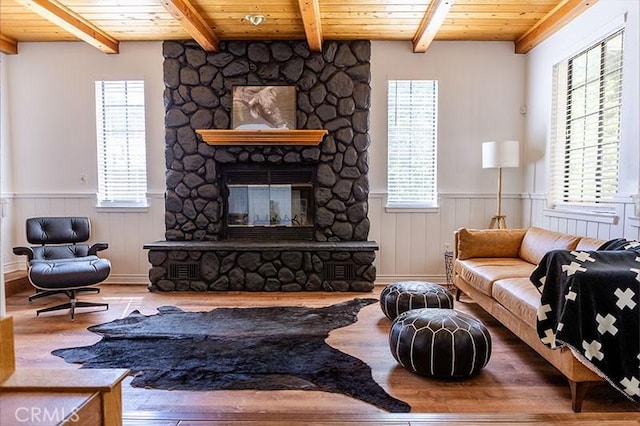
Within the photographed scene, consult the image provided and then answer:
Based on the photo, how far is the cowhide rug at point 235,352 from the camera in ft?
8.50

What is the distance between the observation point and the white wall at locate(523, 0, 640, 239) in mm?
3250

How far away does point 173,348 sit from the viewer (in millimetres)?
3143

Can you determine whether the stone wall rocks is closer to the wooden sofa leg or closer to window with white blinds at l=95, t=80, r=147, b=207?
window with white blinds at l=95, t=80, r=147, b=207

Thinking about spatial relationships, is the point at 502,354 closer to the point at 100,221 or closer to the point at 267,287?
the point at 267,287

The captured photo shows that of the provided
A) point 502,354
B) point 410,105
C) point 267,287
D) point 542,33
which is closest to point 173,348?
point 267,287

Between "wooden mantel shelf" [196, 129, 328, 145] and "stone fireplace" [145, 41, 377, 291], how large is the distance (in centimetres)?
12

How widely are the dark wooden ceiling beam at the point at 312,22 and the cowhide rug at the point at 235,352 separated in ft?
9.14

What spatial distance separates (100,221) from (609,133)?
5.52 metres

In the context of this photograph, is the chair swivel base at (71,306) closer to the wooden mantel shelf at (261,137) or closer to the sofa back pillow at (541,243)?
the wooden mantel shelf at (261,137)

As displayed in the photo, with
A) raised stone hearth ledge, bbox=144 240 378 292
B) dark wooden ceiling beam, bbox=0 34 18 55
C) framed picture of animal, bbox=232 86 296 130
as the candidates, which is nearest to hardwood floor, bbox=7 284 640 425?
raised stone hearth ledge, bbox=144 240 378 292

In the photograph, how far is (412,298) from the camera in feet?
11.5

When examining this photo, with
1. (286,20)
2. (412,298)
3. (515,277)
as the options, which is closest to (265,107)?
(286,20)

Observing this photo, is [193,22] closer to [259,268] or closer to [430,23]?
[430,23]

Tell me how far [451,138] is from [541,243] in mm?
1815
